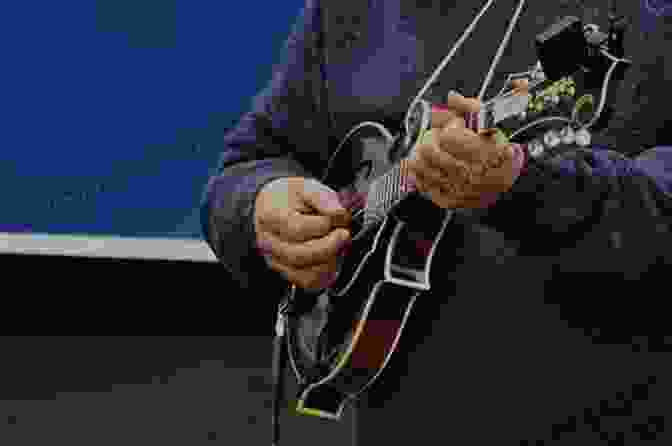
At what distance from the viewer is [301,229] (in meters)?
1.00

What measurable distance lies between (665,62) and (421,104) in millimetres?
276

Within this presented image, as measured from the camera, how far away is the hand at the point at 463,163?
0.71 metres

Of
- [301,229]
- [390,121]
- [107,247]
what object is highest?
[390,121]

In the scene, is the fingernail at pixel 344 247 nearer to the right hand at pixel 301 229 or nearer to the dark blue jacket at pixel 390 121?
the right hand at pixel 301 229

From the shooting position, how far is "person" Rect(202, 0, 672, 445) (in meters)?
0.80

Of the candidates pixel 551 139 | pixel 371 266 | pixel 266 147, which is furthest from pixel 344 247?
pixel 551 139

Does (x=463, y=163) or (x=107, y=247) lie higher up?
(x=463, y=163)

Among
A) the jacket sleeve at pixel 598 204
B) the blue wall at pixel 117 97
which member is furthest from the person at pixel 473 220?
the blue wall at pixel 117 97

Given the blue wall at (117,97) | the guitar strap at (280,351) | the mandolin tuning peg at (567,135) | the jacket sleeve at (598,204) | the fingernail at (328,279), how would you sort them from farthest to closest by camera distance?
the blue wall at (117,97), the guitar strap at (280,351), the fingernail at (328,279), the jacket sleeve at (598,204), the mandolin tuning peg at (567,135)

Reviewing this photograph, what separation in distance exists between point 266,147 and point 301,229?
29 cm

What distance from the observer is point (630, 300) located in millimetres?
897

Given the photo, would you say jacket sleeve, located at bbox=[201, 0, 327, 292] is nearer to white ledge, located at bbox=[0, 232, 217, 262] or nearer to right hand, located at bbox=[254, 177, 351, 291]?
right hand, located at bbox=[254, 177, 351, 291]

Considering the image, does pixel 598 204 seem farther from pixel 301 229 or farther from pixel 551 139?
pixel 301 229

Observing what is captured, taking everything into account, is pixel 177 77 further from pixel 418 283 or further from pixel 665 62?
pixel 665 62
